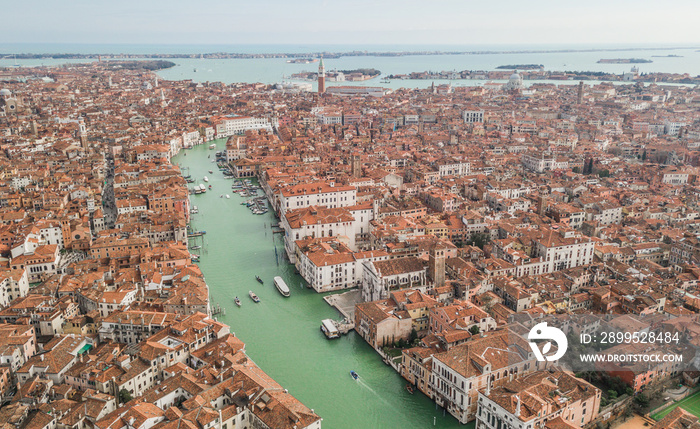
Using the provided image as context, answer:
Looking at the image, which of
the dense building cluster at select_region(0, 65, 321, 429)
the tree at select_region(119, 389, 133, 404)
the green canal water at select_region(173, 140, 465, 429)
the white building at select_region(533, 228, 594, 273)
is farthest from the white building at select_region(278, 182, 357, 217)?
the tree at select_region(119, 389, 133, 404)

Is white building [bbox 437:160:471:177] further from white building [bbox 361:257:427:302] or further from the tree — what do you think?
the tree

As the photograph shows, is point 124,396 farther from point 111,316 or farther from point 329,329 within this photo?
point 329,329

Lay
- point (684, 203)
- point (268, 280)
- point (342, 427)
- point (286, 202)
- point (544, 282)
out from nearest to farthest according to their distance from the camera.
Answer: point (342, 427)
point (544, 282)
point (268, 280)
point (286, 202)
point (684, 203)

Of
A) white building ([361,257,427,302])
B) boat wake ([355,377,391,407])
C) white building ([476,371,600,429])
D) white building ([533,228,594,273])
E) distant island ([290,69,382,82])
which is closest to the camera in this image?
white building ([476,371,600,429])

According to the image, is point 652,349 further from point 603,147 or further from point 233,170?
point 603,147

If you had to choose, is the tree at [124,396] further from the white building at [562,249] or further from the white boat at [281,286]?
the white building at [562,249]

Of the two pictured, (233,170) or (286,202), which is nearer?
(286,202)

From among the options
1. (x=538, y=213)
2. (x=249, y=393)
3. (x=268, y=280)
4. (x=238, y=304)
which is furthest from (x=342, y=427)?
(x=538, y=213)
